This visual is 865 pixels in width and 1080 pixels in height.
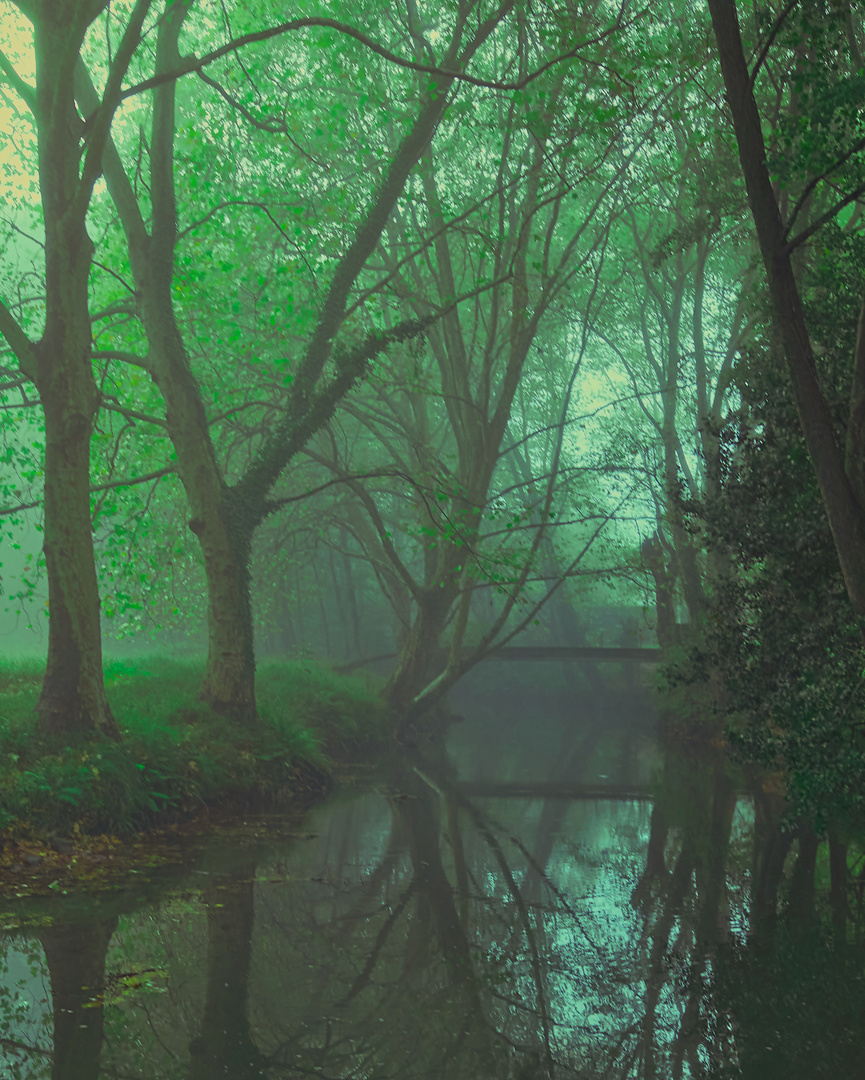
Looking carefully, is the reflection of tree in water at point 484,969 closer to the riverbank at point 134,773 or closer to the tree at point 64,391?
the riverbank at point 134,773

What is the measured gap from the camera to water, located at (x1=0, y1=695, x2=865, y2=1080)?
4965mm

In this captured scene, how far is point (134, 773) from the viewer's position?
1024 cm

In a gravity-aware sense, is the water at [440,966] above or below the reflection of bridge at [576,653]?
below

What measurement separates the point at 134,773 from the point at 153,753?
837 mm

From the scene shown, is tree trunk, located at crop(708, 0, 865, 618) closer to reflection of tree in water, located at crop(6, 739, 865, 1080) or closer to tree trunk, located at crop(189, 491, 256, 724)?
reflection of tree in water, located at crop(6, 739, 865, 1080)

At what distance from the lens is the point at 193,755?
11.7 meters

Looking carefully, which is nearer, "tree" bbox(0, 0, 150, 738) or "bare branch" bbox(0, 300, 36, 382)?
"tree" bbox(0, 0, 150, 738)

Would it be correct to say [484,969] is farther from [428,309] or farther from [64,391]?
[428,309]

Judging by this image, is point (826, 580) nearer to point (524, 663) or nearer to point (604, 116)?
point (604, 116)

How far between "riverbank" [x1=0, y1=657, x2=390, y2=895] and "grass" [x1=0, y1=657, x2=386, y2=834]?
0.01 meters

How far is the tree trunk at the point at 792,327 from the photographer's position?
6.64 m

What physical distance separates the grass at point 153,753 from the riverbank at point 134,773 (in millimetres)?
15

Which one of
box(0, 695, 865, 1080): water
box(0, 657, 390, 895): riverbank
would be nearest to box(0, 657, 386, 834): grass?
box(0, 657, 390, 895): riverbank

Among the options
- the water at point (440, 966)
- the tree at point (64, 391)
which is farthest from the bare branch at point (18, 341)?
the water at point (440, 966)
